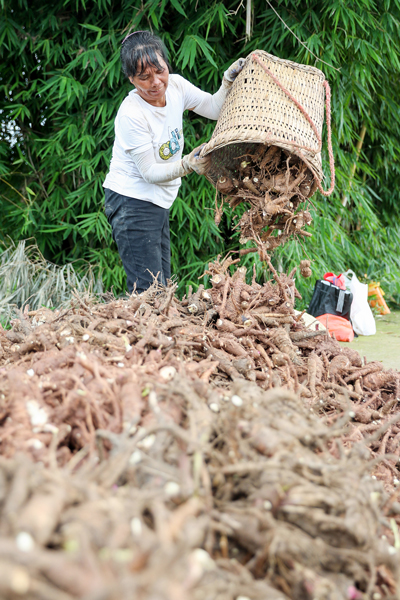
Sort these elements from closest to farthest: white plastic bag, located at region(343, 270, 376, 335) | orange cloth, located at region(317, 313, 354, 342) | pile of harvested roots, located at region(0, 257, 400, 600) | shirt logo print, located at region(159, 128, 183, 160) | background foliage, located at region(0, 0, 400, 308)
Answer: pile of harvested roots, located at region(0, 257, 400, 600) < shirt logo print, located at region(159, 128, 183, 160) < background foliage, located at region(0, 0, 400, 308) < orange cloth, located at region(317, 313, 354, 342) < white plastic bag, located at region(343, 270, 376, 335)

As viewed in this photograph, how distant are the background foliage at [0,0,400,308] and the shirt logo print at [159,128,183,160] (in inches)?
41.6

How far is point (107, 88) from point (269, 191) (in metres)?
2.15

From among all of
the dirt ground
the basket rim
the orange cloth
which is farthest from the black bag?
the basket rim

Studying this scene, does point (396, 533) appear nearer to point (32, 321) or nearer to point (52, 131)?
point (32, 321)

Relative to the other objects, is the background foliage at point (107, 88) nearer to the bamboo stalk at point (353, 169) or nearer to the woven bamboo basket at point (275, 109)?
the bamboo stalk at point (353, 169)

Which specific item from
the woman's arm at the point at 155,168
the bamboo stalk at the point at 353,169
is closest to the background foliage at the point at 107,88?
the bamboo stalk at the point at 353,169

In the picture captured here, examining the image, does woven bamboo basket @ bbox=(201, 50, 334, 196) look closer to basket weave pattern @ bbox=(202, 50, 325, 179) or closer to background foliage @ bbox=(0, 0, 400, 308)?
basket weave pattern @ bbox=(202, 50, 325, 179)

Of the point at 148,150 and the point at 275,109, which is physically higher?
the point at 275,109

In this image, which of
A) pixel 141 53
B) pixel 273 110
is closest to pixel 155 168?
pixel 141 53

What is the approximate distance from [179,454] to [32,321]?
1261 mm

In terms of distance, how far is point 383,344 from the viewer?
340 cm

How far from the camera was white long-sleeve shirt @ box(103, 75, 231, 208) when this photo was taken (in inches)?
82.8

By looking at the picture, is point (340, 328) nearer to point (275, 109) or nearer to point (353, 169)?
point (353, 169)

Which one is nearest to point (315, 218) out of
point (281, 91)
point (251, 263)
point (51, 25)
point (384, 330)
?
point (251, 263)
